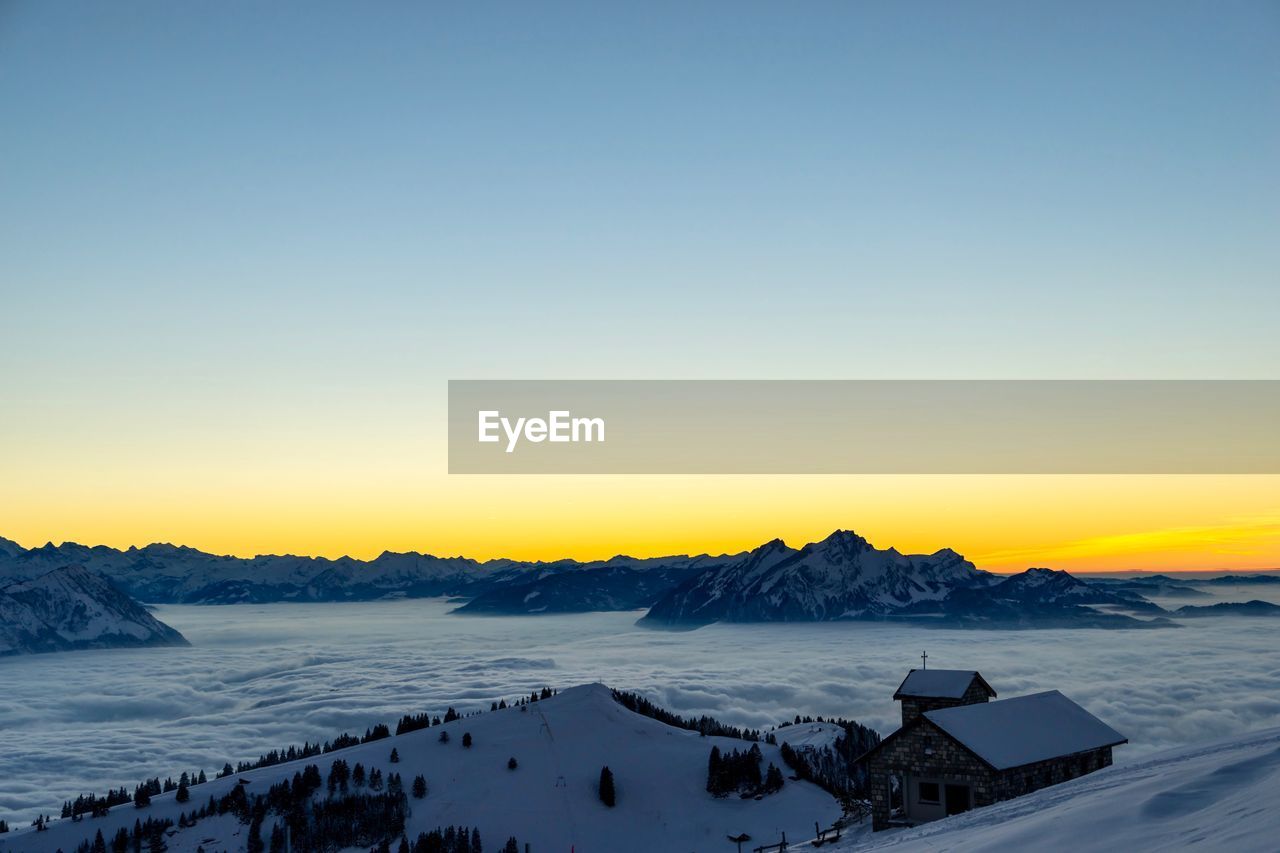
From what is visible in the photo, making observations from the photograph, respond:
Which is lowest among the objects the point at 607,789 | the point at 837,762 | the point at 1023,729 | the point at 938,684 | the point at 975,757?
the point at 837,762

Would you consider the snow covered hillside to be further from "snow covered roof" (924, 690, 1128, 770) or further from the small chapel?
"snow covered roof" (924, 690, 1128, 770)

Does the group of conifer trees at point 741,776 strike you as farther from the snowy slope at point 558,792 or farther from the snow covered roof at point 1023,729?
the snow covered roof at point 1023,729

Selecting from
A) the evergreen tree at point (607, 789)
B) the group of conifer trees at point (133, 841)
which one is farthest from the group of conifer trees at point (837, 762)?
the group of conifer trees at point (133, 841)

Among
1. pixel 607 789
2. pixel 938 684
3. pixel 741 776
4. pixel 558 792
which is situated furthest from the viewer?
pixel 741 776

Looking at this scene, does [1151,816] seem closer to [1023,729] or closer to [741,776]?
[1023,729]

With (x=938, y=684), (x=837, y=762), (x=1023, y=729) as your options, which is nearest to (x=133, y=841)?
(x=938, y=684)

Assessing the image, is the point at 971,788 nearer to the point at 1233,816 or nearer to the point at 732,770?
the point at 1233,816
